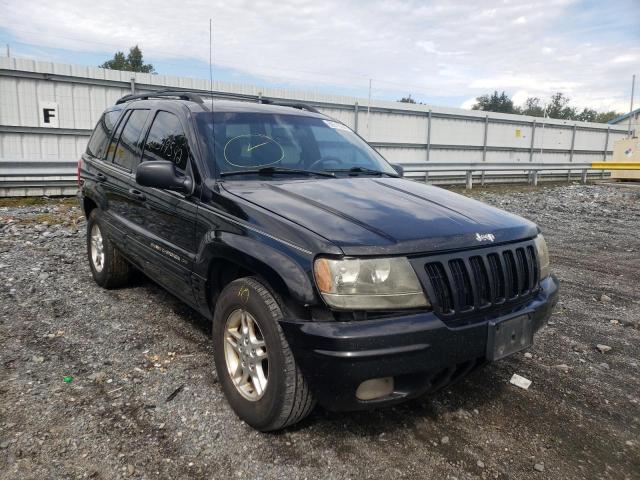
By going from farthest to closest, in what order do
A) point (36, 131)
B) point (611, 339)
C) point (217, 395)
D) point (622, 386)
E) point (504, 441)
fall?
point (36, 131)
point (611, 339)
point (622, 386)
point (217, 395)
point (504, 441)

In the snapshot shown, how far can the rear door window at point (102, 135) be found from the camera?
4.85m

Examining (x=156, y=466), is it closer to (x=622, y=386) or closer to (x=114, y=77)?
(x=622, y=386)

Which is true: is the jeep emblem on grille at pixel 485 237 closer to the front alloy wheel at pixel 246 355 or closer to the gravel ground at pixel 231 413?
the gravel ground at pixel 231 413

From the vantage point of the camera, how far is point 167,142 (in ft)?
12.0

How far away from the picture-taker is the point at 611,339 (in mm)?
4031

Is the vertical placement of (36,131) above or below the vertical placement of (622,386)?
above

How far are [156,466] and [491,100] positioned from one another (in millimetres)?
84791

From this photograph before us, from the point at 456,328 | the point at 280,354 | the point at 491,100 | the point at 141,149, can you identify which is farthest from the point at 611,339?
the point at 491,100

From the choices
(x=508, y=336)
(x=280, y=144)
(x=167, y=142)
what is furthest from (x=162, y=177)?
(x=508, y=336)

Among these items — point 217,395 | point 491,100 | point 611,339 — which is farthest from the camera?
point 491,100

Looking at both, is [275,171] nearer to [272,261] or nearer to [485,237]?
[272,261]

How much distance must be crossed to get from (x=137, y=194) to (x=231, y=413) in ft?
6.42

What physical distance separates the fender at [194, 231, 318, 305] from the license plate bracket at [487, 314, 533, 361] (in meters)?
0.91

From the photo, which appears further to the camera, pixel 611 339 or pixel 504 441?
pixel 611 339
